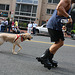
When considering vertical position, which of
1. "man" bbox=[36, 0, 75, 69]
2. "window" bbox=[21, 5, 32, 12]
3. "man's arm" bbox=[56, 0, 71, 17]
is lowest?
"man" bbox=[36, 0, 75, 69]

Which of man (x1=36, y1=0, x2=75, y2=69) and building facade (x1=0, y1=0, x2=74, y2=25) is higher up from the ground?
building facade (x1=0, y1=0, x2=74, y2=25)

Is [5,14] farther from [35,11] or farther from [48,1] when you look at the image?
[48,1]

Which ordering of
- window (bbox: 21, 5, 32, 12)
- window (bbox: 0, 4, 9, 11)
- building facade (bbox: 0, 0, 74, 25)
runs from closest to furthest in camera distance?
building facade (bbox: 0, 0, 74, 25) < window (bbox: 0, 4, 9, 11) < window (bbox: 21, 5, 32, 12)

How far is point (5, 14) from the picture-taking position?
34094 millimetres

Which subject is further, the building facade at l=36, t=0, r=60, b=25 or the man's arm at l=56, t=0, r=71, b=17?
the building facade at l=36, t=0, r=60, b=25

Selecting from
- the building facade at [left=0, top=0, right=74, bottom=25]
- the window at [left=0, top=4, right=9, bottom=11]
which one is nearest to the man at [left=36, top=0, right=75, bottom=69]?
the building facade at [left=0, top=0, right=74, bottom=25]

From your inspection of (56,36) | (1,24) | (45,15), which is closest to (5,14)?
(45,15)

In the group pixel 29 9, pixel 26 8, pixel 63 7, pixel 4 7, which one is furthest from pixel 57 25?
pixel 4 7

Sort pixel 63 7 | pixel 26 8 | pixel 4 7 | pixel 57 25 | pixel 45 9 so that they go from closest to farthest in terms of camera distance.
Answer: pixel 63 7 < pixel 57 25 < pixel 45 9 < pixel 4 7 < pixel 26 8

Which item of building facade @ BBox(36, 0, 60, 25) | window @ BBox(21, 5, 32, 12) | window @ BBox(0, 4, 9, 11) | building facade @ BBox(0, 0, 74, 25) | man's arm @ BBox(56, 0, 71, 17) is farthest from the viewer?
window @ BBox(21, 5, 32, 12)

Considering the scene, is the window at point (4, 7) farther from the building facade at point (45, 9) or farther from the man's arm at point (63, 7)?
the man's arm at point (63, 7)

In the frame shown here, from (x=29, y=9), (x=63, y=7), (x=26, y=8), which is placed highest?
(x=26, y=8)

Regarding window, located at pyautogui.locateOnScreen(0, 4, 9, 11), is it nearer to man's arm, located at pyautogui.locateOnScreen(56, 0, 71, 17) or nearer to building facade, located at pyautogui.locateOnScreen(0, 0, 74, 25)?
Answer: building facade, located at pyautogui.locateOnScreen(0, 0, 74, 25)

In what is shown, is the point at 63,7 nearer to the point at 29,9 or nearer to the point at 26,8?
the point at 29,9
